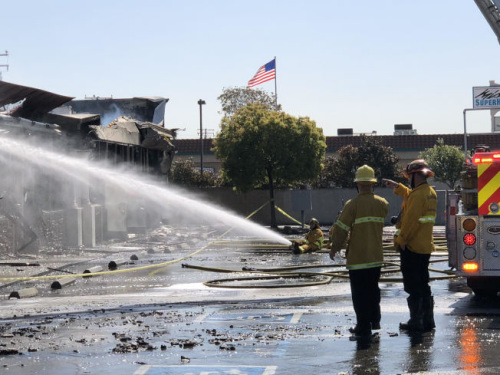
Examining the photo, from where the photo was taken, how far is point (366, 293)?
9.26 metres

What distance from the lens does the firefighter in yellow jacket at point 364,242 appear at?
927 cm

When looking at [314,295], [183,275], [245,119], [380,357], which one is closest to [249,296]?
[314,295]

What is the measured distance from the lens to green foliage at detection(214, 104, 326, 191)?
41.3m

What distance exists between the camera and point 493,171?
1069 cm

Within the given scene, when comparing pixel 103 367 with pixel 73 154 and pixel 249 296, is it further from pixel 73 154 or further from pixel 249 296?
pixel 73 154

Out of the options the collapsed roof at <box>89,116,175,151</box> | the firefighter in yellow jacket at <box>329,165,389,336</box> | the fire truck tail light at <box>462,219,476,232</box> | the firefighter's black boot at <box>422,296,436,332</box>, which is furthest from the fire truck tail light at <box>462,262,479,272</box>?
the collapsed roof at <box>89,116,175,151</box>

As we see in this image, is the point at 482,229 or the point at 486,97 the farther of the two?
the point at 486,97

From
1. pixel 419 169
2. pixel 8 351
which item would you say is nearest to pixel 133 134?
pixel 419 169

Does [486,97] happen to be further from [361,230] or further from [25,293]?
[25,293]

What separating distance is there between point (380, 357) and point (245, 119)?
115 feet

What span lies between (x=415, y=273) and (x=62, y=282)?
7.07 metres

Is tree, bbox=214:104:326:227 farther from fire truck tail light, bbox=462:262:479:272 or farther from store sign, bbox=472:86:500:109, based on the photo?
fire truck tail light, bbox=462:262:479:272

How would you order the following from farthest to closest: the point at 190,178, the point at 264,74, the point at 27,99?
the point at 264,74 → the point at 190,178 → the point at 27,99

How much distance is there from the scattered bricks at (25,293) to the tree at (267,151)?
27.7 meters
